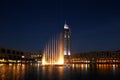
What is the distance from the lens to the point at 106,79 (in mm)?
39031

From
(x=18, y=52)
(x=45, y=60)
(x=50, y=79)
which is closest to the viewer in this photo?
(x=50, y=79)

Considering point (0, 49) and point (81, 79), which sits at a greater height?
point (0, 49)

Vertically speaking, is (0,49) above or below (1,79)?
above

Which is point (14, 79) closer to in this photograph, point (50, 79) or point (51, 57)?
point (50, 79)

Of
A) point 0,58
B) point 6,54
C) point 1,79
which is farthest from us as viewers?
point 6,54

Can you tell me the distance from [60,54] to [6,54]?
60.7 metres

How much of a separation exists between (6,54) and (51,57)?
2212 inches

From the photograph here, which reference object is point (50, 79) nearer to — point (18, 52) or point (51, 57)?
point (51, 57)

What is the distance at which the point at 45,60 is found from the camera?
446 feet

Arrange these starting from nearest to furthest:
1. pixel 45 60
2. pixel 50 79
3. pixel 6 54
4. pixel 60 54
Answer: pixel 50 79, pixel 60 54, pixel 45 60, pixel 6 54

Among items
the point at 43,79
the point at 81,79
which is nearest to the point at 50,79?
the point at 43,79

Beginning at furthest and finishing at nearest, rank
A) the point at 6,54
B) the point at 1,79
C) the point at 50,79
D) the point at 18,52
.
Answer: the point at 18,52
the point at 6,54
the point at 50,79
the point at 1,79

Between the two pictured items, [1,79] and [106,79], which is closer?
[1,79]

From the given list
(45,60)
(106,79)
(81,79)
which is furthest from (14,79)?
(45,60)
